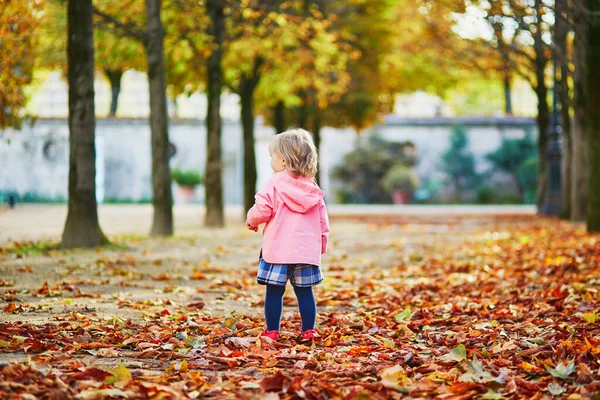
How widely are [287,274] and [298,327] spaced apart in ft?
2.70

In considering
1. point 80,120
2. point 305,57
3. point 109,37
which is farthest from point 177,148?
point 80,120

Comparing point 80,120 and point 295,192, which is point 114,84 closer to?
point 80,120

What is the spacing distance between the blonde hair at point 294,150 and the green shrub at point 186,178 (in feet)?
119

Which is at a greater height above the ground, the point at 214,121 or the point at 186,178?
the point at 214,121

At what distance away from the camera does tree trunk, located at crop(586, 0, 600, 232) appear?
53.1 feet

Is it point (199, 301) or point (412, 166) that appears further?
point (412, 166)

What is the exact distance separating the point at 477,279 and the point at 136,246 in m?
6.34

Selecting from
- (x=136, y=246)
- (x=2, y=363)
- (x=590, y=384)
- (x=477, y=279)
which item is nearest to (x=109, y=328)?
(x=2, y=363)

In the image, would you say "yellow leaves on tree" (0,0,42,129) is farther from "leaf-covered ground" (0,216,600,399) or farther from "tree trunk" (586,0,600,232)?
"tree trunk" (586,0,600,232)

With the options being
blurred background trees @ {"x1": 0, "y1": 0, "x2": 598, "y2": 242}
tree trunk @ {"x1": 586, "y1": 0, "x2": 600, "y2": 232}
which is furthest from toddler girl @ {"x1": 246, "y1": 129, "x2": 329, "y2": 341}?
tree trunk @ {"x1": 586, "y1": 0, "x2": 600, "y2": 232}

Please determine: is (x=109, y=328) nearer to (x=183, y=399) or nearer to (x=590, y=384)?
(x=183, y=399)

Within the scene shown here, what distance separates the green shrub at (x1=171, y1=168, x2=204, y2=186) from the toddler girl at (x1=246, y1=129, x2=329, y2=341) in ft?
119

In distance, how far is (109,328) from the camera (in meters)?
6.37

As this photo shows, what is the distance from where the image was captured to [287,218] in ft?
20.5
